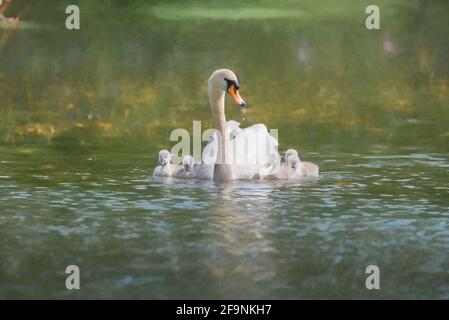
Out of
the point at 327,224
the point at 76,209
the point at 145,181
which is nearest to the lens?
the point at 327,224

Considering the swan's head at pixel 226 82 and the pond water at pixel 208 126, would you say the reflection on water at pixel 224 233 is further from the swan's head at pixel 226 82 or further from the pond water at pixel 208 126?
the swan's head at pixel 226 82

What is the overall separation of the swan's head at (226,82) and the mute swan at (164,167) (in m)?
0.91

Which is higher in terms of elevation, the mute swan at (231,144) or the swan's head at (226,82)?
the swan's head at (226,82)

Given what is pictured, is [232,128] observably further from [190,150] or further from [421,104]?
[421,104]

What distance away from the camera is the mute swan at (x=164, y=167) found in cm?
1420

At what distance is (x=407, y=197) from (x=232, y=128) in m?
2.98

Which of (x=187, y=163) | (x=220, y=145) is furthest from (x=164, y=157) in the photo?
(x=220, y=145)

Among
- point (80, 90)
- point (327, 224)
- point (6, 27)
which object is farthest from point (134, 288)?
point (6, 27)

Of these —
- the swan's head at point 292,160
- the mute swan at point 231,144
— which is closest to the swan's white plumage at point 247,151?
the mute swan at point 231,144

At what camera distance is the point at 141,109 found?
751 inches

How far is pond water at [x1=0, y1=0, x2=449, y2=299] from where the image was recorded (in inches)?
372

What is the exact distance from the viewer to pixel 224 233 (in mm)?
10672

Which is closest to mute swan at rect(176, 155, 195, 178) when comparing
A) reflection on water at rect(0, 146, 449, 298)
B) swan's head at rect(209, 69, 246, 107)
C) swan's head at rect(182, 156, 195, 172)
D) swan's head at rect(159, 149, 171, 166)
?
swan's head at rect(182, 156, 195, 172)

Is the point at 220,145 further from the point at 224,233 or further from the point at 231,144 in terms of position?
the point at 224,233
